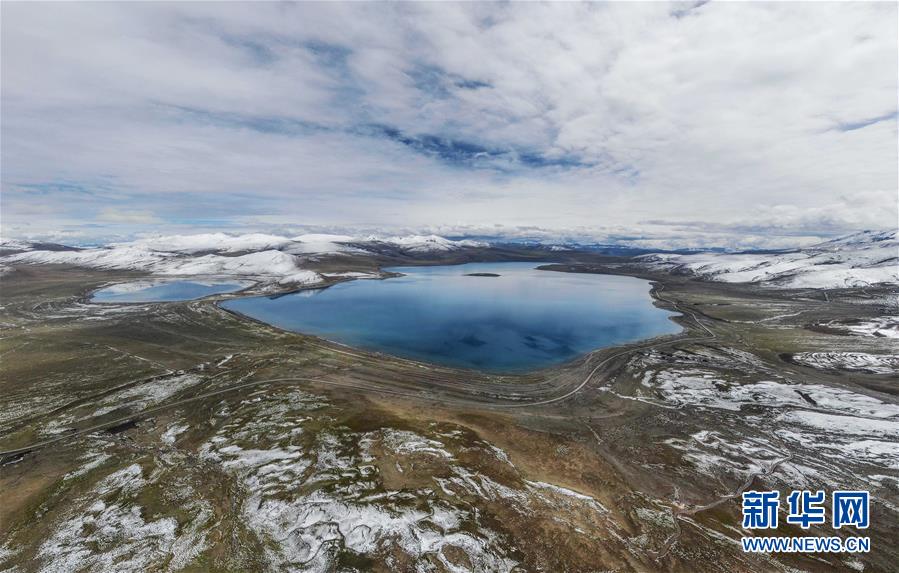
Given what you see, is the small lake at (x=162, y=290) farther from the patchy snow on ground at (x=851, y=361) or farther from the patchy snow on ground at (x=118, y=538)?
the patchy snow on ground at (x=851, y=361)

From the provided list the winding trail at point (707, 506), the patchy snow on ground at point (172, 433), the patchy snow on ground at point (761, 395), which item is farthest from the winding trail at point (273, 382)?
the winding trail at point (707, 506)

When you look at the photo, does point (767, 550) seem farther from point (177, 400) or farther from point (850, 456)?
point (177, 400)

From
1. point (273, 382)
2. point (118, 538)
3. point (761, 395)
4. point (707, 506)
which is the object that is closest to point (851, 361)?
point (761, 395)

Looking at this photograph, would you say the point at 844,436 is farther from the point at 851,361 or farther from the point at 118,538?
the point at 118,538

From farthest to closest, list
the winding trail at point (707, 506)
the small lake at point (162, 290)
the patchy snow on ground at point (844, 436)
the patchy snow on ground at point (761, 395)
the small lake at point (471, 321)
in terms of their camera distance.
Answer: the small lake at point (162, 290) < the small lake at point (471, 321) < the patchy snow on ground at point (761, 395) < the patchy snow on ground at point (844, 436) < the winding trail at point (707, 506)

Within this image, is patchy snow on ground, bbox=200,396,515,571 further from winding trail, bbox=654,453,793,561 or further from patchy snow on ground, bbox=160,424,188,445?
winding trail, bbox=654,453,793,561

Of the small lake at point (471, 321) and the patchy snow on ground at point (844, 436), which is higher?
the patchy snow on ground at point (844, 436)

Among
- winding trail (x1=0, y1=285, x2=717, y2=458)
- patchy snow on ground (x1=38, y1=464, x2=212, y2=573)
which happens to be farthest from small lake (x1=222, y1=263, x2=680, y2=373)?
patchy snow on ground (x1=38, y1=464, x2=212, y2=573)
